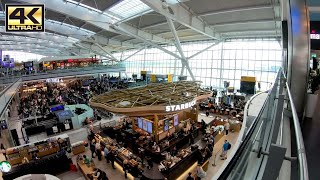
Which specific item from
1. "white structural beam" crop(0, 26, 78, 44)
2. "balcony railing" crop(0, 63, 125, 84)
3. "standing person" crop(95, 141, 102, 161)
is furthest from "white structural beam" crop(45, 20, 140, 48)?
"standing person" crop(95, 141, 102, 161)

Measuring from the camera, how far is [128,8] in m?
19.7

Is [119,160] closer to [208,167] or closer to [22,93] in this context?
[208,167]

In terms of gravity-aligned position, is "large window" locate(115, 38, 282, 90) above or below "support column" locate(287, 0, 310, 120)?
above

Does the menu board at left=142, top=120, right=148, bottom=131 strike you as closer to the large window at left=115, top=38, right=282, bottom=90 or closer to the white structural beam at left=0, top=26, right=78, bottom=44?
the large window at left=115, top=38, right=282, bottom=90

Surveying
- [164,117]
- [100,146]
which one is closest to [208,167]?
[164,117]

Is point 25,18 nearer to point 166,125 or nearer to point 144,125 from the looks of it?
point 144,125

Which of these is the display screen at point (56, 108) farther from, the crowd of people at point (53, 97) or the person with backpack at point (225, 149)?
the person with backpack at point (225, 149)

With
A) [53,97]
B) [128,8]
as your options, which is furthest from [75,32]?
[128,8]

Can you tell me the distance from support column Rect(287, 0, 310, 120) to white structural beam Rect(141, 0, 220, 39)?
35.1ft

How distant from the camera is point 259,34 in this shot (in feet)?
83.8

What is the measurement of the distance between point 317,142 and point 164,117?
12039mm

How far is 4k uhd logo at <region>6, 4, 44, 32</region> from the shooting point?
31.6ft

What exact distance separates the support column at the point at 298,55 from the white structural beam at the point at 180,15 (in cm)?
1069

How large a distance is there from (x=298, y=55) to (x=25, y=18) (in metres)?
11.2
